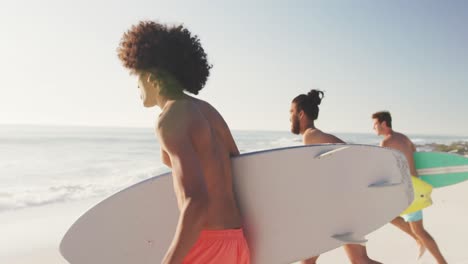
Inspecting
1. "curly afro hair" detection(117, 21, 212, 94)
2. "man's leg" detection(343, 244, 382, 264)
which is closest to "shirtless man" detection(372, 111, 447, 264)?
"man's leg" detection(343, 244, 382, 264)

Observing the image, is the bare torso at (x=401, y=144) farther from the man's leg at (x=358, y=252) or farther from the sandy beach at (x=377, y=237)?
the man's leg at (x=358, y=252)

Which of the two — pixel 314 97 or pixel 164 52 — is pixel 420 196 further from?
pixel 164 52

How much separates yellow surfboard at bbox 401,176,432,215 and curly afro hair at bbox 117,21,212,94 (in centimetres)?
319

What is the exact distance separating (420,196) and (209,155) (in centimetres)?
344

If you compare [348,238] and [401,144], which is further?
[401,144]

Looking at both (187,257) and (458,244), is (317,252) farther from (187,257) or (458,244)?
(458,244)

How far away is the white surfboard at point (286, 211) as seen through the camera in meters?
2.03

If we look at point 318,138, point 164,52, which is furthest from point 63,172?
point 164,52

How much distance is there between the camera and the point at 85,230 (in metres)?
2.20

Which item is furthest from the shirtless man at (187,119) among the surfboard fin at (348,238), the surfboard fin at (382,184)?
the surfboard fin at (382,184)

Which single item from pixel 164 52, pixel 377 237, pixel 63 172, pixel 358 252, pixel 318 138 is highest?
pixel 164 52

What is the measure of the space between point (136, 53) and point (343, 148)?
1207 mm

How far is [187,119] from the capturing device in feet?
3.87

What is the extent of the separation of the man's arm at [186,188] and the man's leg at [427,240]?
11.2 ft
